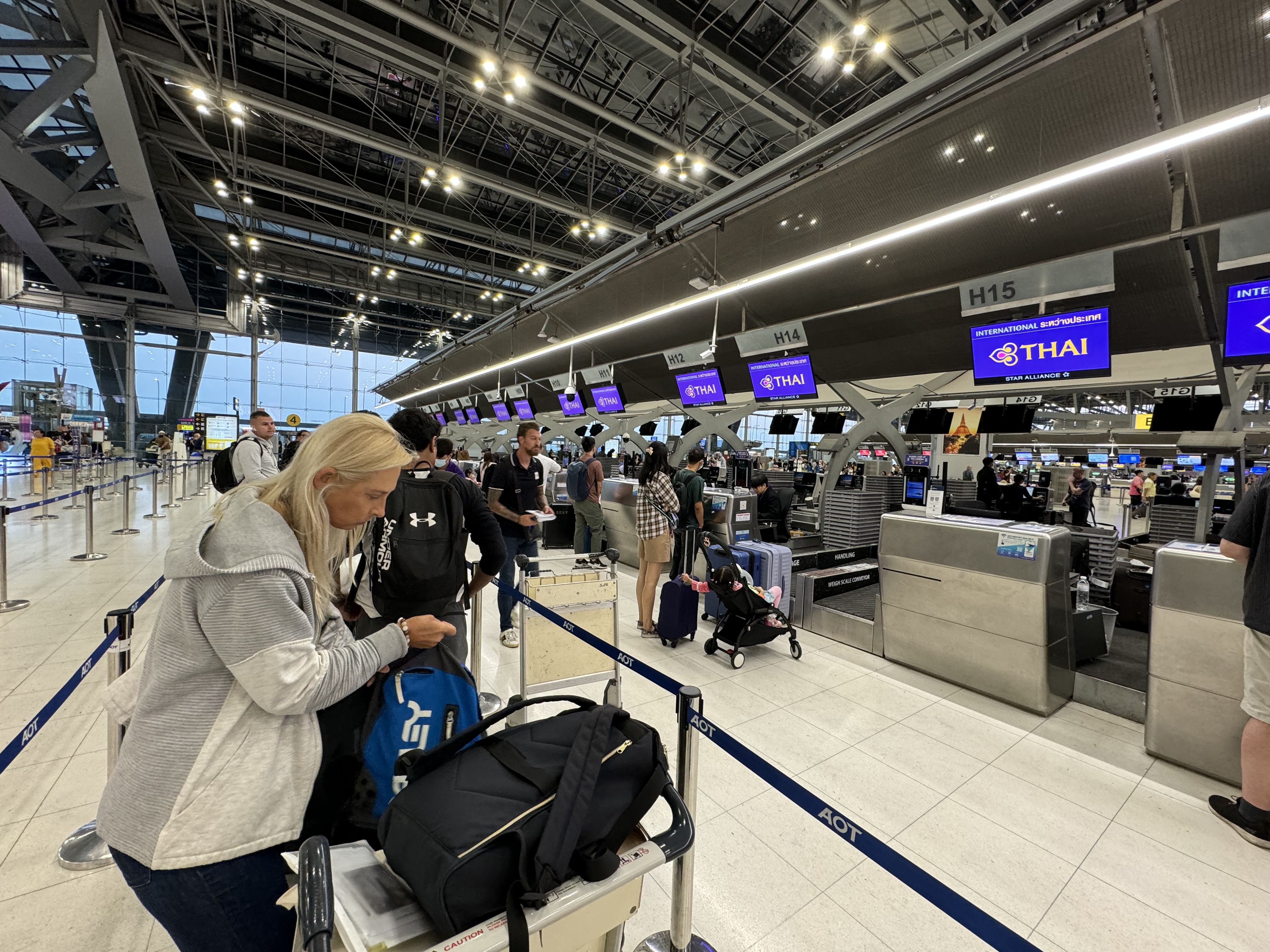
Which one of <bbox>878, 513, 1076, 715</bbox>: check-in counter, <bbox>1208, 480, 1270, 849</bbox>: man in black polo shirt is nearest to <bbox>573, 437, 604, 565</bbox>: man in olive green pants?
<bbox>878, 513, 1076, 715</bbox>: check-in counter

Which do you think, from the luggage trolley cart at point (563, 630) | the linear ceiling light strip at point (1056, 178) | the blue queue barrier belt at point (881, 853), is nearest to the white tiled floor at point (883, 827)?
the luggage trolley cart at point (563, 630)

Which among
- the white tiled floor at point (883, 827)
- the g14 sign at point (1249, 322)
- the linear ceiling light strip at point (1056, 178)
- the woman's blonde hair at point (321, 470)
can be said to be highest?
the linear ceiling light strip at point (1056, 178)

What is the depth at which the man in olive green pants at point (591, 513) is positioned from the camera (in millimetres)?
7277

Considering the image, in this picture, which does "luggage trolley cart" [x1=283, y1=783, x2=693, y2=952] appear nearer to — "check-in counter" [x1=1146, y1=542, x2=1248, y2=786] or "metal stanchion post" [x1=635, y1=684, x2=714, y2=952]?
"metal stanchion post" [x1=635, y1=684, x2=714, y2=952]

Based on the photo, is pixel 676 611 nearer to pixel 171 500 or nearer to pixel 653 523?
pixel 653 523

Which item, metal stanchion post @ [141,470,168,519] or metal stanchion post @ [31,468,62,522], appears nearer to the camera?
metal stanchion post @ [31,468,62,522]

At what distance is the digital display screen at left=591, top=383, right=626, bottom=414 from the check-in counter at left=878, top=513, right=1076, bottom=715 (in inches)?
305

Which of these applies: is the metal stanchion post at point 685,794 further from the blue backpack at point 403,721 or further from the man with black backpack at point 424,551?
the man with black backpack at point 424,551

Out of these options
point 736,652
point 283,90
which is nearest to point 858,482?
point 736,652

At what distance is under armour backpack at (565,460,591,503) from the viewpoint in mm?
7379

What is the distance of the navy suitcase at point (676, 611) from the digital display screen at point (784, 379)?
3.75 m

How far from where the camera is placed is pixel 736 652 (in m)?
4.61

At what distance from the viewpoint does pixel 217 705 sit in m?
0.99

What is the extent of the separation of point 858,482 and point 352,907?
13.2 m
